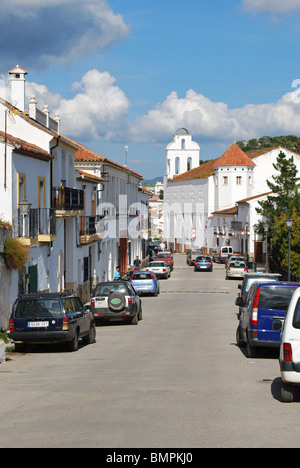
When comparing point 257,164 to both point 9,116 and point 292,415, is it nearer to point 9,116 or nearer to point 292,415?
point 9,116

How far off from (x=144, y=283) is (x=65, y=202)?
1114cm

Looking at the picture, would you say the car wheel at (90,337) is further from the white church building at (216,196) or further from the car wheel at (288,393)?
the white church building at (216,196)

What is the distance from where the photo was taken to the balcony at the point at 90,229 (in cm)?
3547

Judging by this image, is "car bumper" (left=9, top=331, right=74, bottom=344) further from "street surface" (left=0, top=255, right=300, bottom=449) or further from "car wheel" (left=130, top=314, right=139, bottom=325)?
"car wheel" (left=130, top=314, right=139, bottom=325)

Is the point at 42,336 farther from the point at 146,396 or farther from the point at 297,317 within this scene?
the point at 297,317

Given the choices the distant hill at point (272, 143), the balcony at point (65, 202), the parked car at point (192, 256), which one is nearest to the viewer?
the balcony at point (65, 202)

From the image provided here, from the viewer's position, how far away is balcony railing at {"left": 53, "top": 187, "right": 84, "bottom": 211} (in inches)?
1129

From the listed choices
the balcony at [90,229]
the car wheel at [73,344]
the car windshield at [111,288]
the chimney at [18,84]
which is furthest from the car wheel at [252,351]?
the balcony at [90,229]

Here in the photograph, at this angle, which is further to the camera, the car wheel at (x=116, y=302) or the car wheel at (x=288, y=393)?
the car wheel at (x=116, y=302)

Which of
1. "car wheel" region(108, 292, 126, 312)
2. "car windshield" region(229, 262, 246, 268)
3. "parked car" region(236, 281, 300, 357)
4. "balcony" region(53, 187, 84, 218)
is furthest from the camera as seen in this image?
"car windshield" region(229, 262, 246, 268)

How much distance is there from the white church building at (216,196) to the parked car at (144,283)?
118 ft

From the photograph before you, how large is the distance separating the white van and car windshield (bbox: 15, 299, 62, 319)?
7839 mm

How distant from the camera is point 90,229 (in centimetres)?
3762

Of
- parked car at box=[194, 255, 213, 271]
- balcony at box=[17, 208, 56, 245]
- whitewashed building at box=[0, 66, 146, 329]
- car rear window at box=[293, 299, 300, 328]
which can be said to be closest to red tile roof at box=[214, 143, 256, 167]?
parked car at box=[194, 255, 213, 271]
